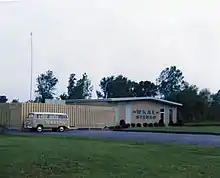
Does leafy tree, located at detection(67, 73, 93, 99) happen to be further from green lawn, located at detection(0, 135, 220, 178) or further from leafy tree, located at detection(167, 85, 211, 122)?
green lawn, located at detection(0, 135, 220, 178)

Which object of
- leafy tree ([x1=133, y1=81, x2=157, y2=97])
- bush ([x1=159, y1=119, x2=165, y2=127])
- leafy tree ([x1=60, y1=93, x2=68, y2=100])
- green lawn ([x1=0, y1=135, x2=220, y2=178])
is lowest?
green lawn ([x1=0, y1=135, x2=220, y2=178])

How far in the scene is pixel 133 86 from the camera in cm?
10475

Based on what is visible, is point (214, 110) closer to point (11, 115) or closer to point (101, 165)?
point (11, 115)

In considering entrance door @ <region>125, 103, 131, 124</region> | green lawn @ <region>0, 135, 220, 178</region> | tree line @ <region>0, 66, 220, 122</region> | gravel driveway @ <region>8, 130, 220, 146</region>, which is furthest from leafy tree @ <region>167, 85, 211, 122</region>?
green lawn @ <region>0, 135, 220, 178</region>

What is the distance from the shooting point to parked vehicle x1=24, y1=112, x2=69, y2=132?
4341 cm

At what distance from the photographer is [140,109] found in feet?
199

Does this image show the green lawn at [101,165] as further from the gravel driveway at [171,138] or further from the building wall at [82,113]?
the building wall at [82,113]

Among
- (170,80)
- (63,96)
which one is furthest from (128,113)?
(170,80)

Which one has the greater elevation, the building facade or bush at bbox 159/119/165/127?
the building facade

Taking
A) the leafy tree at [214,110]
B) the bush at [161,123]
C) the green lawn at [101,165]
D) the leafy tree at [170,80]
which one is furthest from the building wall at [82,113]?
the leafy tree at [170,80]

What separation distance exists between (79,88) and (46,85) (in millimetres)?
6370

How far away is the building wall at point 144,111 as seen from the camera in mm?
58844

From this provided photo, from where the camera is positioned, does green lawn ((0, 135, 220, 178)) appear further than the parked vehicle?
No

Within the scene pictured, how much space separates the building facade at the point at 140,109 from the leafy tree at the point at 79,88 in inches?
1260
